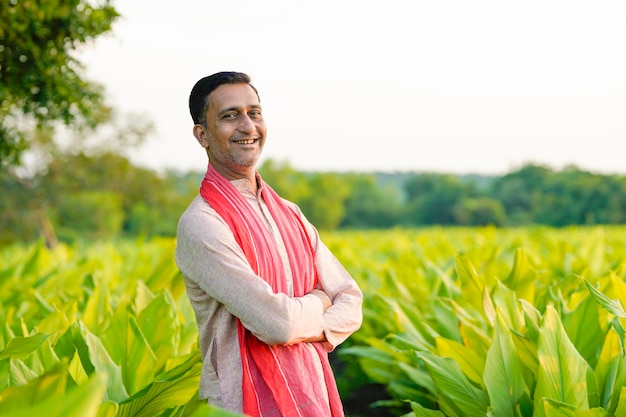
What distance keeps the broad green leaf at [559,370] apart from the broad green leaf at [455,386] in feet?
1.40

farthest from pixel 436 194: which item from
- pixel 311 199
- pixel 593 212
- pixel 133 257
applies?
pixel 133 257

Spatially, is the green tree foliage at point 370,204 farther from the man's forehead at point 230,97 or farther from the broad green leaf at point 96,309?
the man's forehead at point 230,97

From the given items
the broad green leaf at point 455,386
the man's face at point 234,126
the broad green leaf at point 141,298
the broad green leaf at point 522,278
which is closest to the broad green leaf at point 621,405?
the broad green leaf at point 455,386

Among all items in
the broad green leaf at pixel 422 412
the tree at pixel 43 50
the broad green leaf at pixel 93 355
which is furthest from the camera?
the tree at pixel 43 50

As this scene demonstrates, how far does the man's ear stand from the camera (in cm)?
228

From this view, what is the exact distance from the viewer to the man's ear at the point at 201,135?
2283mm

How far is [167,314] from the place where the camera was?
3473 mm

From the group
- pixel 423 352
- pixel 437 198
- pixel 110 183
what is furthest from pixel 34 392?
pixel 437 198

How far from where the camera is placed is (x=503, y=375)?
2762 millimetres

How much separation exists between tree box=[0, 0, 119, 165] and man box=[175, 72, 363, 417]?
2.87m

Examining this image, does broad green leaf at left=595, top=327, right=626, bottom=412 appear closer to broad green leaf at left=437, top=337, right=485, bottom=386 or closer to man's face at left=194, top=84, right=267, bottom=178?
broad green leaf at left=437, top=337, right=485, bottom=386

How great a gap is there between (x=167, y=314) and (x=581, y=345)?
6.13ft

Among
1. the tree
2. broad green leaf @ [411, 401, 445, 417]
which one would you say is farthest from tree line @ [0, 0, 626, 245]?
broad green leaf @ [411, 401, 445, 417]

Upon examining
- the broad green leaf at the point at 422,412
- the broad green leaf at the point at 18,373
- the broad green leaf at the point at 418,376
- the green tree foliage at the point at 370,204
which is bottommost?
the green tree foliage at the point at 370,204
